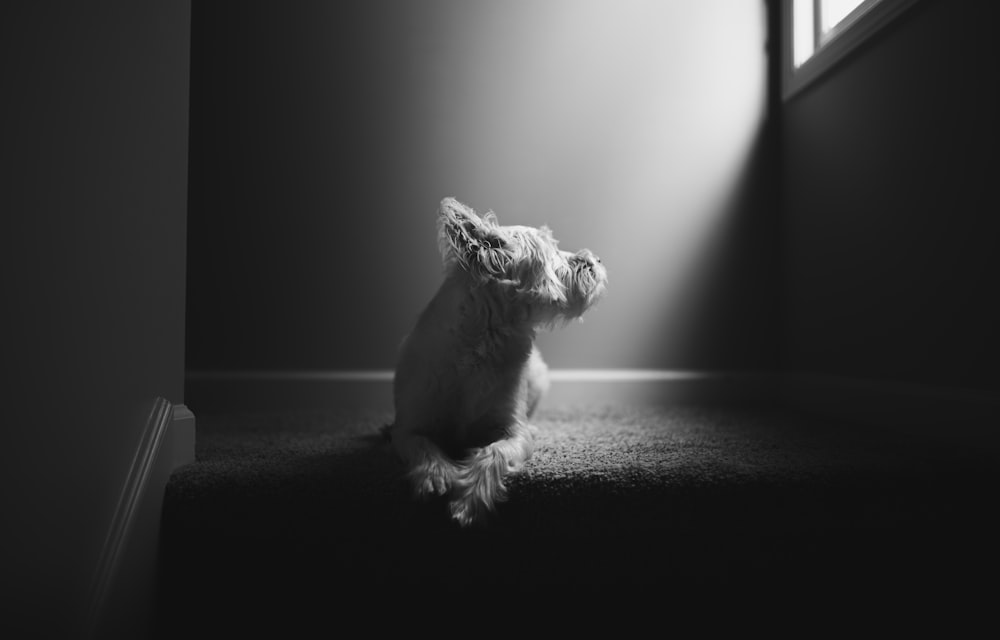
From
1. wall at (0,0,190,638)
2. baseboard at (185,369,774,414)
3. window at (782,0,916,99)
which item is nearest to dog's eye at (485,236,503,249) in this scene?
wall at (0,0,190,638)

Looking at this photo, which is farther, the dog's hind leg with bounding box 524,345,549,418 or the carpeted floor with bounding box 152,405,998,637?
the dog's hind leg with bounding box 524,345,549,418

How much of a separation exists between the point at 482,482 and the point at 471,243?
25.4 inches

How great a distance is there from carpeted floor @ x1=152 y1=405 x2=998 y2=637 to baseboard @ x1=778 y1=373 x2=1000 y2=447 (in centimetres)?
39

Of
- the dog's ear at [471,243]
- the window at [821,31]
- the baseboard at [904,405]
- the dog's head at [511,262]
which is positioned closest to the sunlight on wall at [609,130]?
the window at [821,31]

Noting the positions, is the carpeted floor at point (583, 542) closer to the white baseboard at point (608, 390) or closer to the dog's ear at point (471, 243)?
the dog's ear at point (471, 243)

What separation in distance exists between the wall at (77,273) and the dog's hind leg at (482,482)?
77 centimetres

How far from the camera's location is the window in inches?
81.5

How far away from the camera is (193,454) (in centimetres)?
151

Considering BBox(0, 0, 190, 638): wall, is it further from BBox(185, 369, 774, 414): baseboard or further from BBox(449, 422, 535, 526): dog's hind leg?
BBox(185, 369, 774, 414): baseboard

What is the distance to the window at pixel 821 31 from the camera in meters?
2.07

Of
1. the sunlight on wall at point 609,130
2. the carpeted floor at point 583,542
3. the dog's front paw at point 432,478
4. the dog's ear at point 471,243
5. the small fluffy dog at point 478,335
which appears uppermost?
the sunlight on wall at point 609,130

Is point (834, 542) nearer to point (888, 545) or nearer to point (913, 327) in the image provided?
point (888, 545)

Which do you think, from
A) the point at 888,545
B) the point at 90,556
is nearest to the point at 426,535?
the point at 90,556

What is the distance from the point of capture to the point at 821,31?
2.45m
